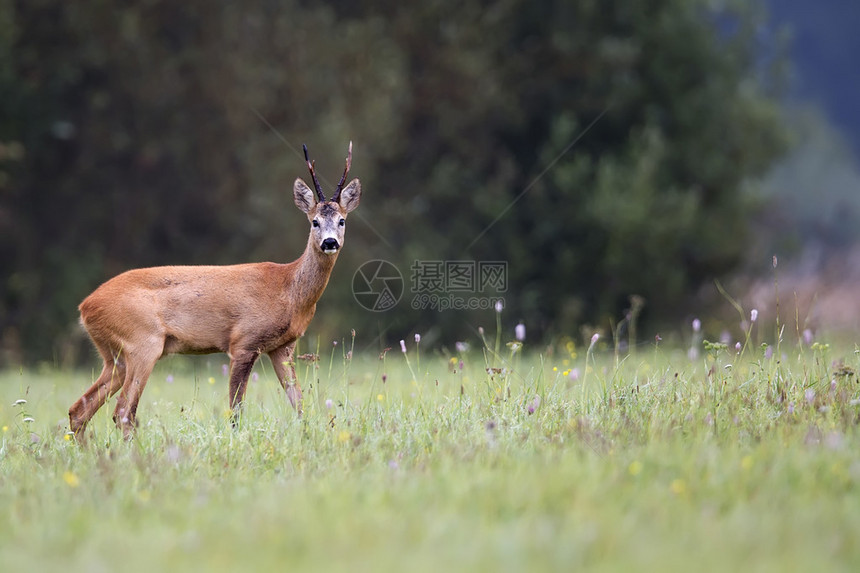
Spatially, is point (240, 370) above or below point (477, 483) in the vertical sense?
above

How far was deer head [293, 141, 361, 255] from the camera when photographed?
7.55 metres

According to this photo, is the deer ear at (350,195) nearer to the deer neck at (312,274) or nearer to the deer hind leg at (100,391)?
the deer neck at (312,274)

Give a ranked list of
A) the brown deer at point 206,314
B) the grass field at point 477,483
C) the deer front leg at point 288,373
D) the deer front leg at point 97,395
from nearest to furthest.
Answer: the grass field at point 477,483
the deer front leg at point 288,373
the deer front leg at point 97,395
the brown deer at point 206,314

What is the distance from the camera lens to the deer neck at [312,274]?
7812 mm

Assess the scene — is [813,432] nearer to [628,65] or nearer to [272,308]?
[272,308]

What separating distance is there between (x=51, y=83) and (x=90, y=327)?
9042 millimetres

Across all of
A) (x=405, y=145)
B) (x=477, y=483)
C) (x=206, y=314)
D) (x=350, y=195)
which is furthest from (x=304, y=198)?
(x=405, y=145)

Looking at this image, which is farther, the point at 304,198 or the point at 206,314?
Result: the point at 304,198

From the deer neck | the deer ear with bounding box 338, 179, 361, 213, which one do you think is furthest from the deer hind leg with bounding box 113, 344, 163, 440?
the deer ear with bounding box 338, 179, 361, 213

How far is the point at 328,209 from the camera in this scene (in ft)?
25.4

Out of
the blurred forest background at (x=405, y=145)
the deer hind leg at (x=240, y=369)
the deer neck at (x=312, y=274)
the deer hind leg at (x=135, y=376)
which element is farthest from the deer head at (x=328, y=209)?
the blurred forest background at (x=405, y=145)

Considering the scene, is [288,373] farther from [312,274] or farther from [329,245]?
[329,245]

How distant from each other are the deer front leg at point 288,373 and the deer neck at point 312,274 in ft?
1.28

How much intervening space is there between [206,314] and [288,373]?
0.74 m
